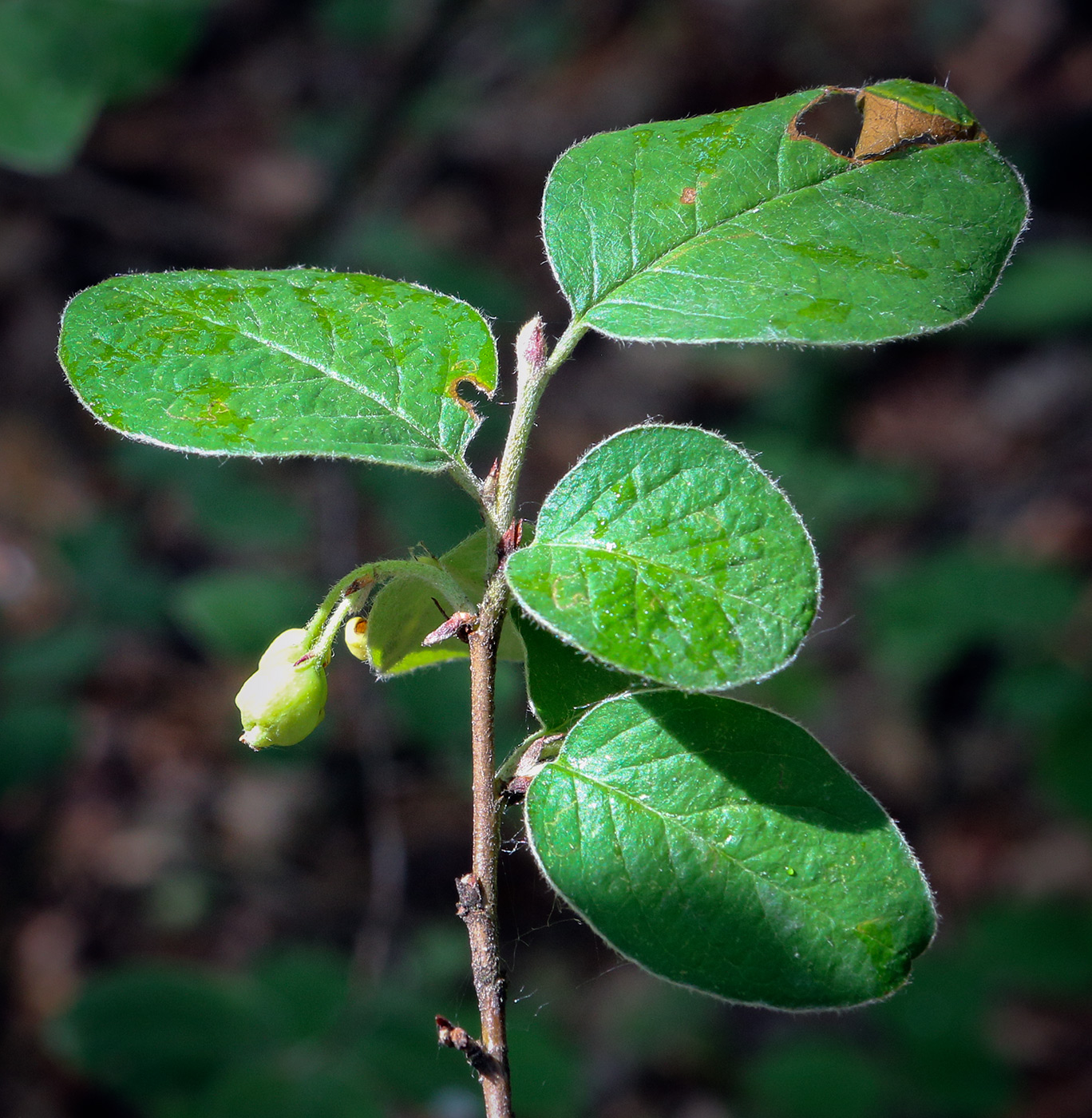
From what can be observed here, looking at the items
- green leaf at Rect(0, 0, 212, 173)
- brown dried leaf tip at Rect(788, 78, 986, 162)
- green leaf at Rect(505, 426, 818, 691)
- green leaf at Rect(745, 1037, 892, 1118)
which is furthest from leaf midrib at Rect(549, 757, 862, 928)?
green leaf at Rect(745, 1037, 892, 1118)

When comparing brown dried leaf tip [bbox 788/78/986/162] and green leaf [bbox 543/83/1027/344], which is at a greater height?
brown dried leaf tip [bbox 788/78/986/162]

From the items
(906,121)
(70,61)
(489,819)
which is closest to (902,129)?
(906,121)

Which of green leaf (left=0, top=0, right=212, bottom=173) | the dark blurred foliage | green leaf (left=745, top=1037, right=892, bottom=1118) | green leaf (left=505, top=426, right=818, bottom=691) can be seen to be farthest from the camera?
green leaf (left=745, top=1037, right=892, bottom=1118)

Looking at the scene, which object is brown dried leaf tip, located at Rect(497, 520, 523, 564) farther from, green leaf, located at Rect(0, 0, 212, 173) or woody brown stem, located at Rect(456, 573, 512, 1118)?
green leaf, located at Rect(0, 0, 212, 173)

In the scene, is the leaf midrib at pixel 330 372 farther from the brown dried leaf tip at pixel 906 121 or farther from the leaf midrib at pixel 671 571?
the brown dried leaf tip at pixel 906 121

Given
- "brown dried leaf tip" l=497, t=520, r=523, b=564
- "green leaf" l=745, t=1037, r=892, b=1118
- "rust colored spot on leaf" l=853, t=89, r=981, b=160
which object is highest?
"rust colored spot on leaf" l=853, t=89, r=981, b=160

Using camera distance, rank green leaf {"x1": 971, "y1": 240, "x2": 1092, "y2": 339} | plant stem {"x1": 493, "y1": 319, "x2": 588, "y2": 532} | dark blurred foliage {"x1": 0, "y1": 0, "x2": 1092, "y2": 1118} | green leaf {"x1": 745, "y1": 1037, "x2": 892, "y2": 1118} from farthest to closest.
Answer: green leaf {"x1": 971, "y1": 240, "x2": 1092, "y2": 339}, green leaf {"x1": 745, "y1": 1037, "x2": 892, "y2": 1118}, dark blurred foliage {"x1": 0, "y1": 0, "x2": 1092, "y2": 1118}, plant stem {"x1": 493, "y1": 319, "x2": 588, "y2": 532}

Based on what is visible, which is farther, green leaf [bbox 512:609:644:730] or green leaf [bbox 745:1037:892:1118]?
green leaf [bbox 745:1037:892:1118]

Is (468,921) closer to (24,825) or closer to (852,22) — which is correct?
(24,825)
